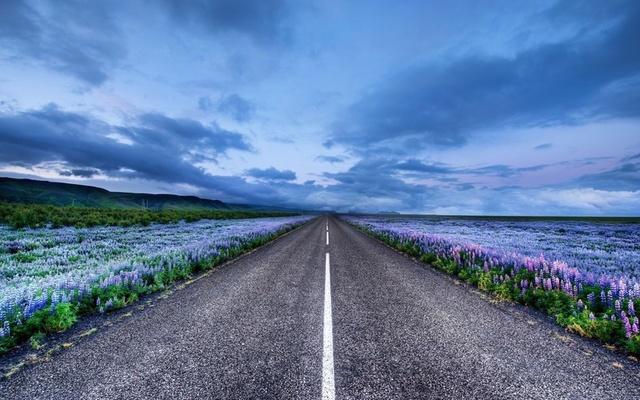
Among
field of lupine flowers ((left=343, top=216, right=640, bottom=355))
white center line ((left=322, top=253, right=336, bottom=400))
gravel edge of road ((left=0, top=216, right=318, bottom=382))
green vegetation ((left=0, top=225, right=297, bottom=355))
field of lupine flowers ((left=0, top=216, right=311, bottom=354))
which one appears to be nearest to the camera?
white center line ((left=322, top=253, right=336, bottom=400))

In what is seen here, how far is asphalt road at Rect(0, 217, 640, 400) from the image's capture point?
338cm

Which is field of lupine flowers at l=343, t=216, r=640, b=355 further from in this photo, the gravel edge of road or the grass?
the gravel edge of road

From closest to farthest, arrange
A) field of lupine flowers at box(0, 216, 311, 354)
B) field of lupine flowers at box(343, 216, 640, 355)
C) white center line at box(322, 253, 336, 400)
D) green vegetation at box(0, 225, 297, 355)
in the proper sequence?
white center line at box(322, 253, 336, 400) → green vegetation at box(0, 225, 297, 355) → field of lupine flowers at box(343, 216, 640, 355) → field of lupine flowers at box(0, 216, 311, 354)

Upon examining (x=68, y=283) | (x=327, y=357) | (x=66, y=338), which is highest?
(x=68, y=283)

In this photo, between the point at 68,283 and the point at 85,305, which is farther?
the point at 68,283

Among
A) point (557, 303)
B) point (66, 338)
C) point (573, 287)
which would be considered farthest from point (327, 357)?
point (573, 287)

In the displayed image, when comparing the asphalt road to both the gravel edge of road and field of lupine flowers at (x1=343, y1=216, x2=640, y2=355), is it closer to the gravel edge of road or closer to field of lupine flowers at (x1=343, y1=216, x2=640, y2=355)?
the gravel edge of road

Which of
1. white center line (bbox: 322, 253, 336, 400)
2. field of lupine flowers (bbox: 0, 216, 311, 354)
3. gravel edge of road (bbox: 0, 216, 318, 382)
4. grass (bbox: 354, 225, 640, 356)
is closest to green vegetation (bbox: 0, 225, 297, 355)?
field of lupine flowers (bbox: 0, 216, 311, 354)

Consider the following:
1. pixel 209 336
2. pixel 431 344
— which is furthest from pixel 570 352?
pixel 209 336

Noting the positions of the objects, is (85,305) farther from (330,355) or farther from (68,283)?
(330,355)

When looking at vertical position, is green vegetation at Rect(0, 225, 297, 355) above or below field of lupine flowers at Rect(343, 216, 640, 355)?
below

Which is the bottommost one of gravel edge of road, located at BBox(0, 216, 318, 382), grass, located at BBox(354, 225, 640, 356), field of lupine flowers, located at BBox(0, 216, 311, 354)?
gravel edge of road, located at BBox(0, 216, 318, 382)

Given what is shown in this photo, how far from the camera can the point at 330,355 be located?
4.21m

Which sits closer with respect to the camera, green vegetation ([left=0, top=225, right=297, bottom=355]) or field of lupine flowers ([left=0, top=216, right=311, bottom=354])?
green vegetation ([left=0, top=225, right=297, bottom=355])
